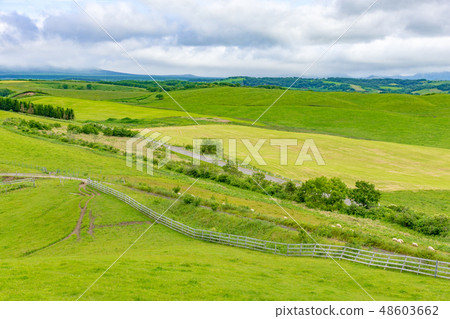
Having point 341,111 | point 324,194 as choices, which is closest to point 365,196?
point 324,194

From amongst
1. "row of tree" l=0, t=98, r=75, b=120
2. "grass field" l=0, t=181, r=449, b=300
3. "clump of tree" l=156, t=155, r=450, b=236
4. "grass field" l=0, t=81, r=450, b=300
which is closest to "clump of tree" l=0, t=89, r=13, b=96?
"row of tree" l=0, t=98, r=75, b=120

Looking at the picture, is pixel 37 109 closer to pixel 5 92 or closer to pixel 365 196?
pixel 5 92

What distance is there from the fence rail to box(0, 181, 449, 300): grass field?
77 centimetres

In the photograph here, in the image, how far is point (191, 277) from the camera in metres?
15.8

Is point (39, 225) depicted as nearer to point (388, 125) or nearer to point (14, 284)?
point (14, 284)

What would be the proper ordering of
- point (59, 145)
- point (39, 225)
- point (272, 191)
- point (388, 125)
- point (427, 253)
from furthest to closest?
point (388, 125)
point (59, 145)
point (272, 191)
point (39, 225)
point (427, 253)

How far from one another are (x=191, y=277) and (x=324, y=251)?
998 centimetres

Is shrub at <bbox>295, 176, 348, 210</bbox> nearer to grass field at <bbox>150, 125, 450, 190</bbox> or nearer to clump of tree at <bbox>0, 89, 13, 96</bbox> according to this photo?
grass field at <bbox>150, 125, 450, 190</bbox>

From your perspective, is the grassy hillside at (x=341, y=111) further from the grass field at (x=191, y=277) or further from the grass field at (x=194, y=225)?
the grass field at (x=191, y=277)

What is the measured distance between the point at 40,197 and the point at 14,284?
2137cm

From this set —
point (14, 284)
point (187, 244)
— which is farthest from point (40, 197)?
point (14, 284)

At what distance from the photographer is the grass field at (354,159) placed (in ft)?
179

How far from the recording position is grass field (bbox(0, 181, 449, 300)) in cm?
1370

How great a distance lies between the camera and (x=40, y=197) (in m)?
33.5
